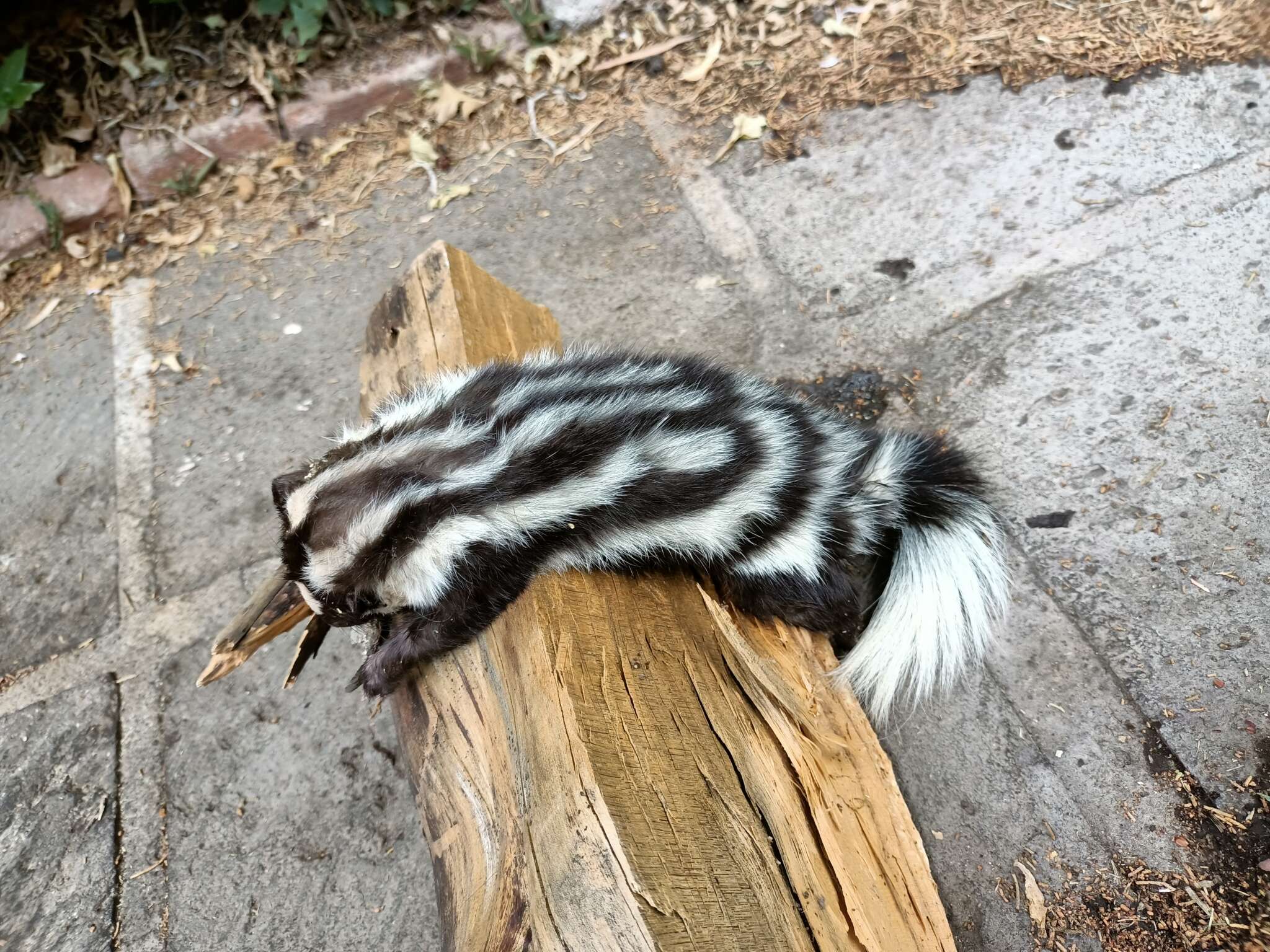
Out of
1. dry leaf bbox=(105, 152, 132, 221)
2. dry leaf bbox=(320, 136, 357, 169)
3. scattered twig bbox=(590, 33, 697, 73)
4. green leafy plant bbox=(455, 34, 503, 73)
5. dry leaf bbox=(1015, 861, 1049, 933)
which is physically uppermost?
dry leaf bbox=(105, 152, 132, 221)

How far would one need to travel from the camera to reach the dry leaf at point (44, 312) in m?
4.16

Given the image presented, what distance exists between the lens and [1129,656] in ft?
7.91

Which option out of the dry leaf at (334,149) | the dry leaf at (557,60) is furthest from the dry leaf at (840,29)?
the dry leaf at (334,149)

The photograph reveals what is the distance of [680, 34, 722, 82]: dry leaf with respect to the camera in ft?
14.1

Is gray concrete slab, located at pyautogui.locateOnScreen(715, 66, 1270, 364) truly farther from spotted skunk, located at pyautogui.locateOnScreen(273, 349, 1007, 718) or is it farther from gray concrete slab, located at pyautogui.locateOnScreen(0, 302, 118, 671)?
gray concrete slab, located at pyautogui.locateOnScreen(0, 302, 118, 671)

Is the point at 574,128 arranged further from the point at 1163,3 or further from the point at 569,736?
the point at 569,736

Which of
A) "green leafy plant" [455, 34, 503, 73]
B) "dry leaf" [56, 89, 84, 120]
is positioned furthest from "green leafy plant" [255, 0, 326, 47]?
"dry leaf" [56, 89, 84, 120]

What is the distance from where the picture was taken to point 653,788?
1.76 metres

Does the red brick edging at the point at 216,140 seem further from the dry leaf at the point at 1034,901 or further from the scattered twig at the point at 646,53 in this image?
the dry leaf at the point at 1034,901

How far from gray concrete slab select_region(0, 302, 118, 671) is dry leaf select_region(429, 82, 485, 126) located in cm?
190

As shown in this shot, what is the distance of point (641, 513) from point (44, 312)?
11.6ft

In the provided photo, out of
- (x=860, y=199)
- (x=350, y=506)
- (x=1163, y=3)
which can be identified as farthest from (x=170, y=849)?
(x=1163, y=3)

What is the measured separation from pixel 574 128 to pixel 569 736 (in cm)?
341

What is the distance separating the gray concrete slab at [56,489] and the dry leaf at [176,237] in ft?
1.52
